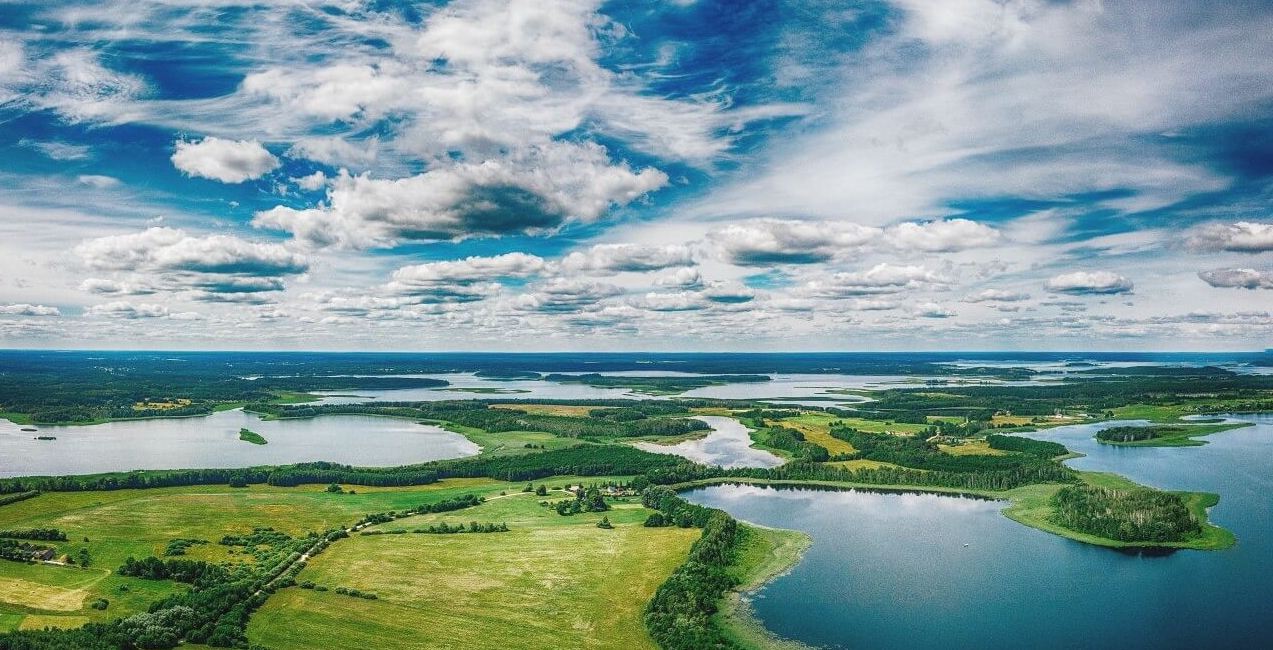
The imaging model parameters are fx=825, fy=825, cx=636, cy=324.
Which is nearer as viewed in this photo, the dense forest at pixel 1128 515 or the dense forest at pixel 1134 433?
the dense forest at pixel 1128 515

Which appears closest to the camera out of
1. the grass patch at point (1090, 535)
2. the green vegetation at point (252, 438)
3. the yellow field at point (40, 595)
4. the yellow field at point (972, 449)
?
the yellow field at point (40, 595)

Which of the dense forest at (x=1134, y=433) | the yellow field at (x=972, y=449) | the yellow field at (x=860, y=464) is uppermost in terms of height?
the dense forest at (x=1134, y=433)

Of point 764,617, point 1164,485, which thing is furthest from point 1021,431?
point 764,617

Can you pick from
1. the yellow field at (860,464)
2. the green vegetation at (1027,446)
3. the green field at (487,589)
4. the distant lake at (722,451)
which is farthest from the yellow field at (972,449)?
the green field at (487,589)

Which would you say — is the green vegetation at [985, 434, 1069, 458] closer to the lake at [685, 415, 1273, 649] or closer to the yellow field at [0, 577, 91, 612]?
the lake at [685, 415, 1273, 649]

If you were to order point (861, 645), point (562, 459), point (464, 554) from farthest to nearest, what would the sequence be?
point (562, 459) < point (464, 554) < point (861, 645)

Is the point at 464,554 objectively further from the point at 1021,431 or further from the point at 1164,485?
the point at 1021,431

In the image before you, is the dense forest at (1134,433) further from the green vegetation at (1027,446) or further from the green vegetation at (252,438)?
the green vegetation at (252,438)

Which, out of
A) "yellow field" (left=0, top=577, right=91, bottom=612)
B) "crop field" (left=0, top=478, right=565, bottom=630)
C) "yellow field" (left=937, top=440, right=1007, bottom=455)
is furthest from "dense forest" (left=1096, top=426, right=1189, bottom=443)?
"yellow field" (left=0, top=577, right=91, bottom=612)
